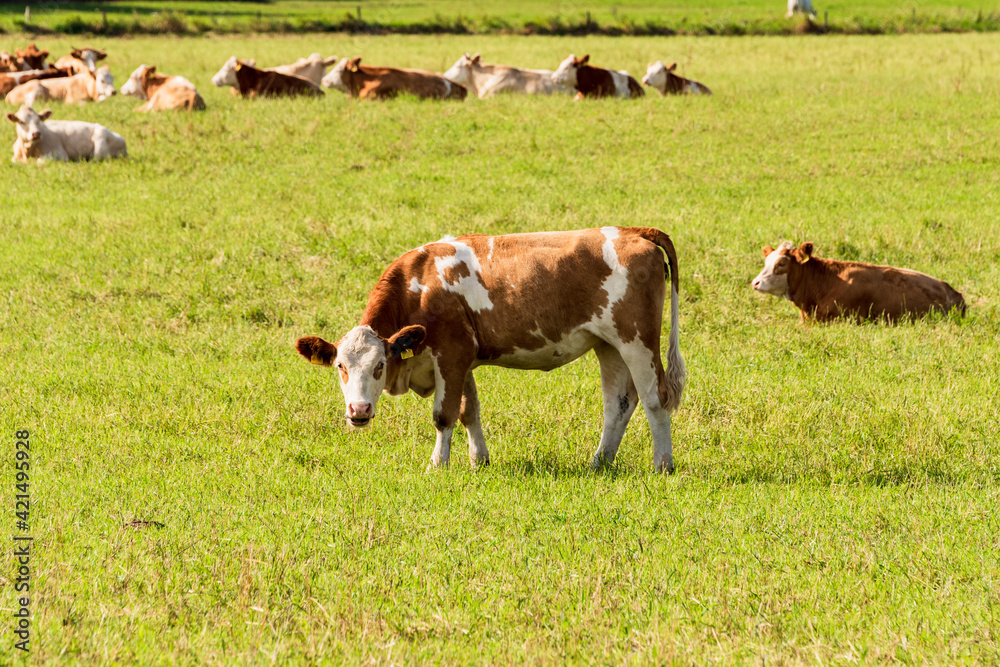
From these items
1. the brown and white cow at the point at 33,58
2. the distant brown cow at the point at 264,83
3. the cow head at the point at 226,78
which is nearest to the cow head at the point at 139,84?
the cow head at the point at 226,78

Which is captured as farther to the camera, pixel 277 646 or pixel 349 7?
pixel 349 7

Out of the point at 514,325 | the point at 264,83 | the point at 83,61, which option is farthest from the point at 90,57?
the point at 514,325

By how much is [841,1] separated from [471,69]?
151 feet

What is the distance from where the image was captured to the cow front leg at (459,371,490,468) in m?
7.31

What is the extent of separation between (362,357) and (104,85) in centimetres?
Result: 2029

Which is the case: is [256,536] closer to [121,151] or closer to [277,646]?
[277,646]

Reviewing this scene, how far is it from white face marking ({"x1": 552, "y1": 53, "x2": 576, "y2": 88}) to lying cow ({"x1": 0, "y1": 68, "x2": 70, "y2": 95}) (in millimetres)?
13234

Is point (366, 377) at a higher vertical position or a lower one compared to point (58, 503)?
higher

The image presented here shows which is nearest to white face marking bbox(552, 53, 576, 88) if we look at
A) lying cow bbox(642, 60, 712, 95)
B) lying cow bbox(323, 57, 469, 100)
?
lying cow bbox(642, 60, 712, 95)

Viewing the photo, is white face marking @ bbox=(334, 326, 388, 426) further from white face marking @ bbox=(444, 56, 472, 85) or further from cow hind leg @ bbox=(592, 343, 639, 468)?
white face marking @ bbox=(444, 56, 472, 85)

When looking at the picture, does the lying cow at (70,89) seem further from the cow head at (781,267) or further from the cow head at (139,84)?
the cow head at (781,267)

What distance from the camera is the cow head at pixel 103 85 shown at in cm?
2355

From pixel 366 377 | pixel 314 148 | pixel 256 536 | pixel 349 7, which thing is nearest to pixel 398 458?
pixel 366 377

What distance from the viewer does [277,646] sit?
4.29 meters
